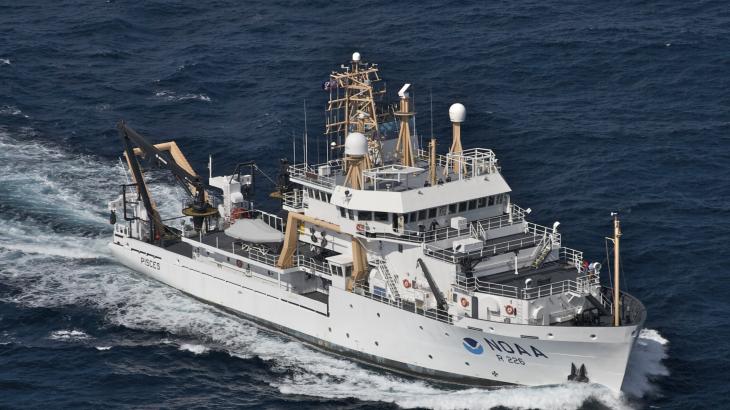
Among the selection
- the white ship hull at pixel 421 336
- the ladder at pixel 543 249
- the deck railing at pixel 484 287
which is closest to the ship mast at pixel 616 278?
the white ship hull at pixel 421 336

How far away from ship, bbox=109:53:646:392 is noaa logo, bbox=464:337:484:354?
0.06m

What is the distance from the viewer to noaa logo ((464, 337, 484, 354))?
63656 mm

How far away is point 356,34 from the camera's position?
10412cm

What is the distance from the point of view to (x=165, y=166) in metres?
81.5

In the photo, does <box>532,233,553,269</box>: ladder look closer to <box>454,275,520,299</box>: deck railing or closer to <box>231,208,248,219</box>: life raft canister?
<box>454,275,520,299</box>: deck railing

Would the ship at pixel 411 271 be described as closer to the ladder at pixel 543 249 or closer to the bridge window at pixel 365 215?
the ladder at pixel 543 249

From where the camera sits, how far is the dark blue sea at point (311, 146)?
6600cm

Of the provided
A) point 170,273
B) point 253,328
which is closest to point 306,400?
point 253,328

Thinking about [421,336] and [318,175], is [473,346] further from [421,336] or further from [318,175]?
[318,175]

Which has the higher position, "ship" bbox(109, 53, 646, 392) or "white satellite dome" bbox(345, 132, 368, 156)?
"white satellite dome" bbox(345, 132, 368, 156)

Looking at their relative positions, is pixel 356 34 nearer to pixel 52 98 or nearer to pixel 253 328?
pixel 52 98

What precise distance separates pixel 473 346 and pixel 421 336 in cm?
297

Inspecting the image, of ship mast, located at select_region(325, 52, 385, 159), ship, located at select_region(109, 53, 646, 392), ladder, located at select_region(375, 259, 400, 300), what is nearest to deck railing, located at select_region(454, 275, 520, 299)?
ship, located at select_region(109, 53, 646, 392)

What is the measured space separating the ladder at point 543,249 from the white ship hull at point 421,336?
5.64m
